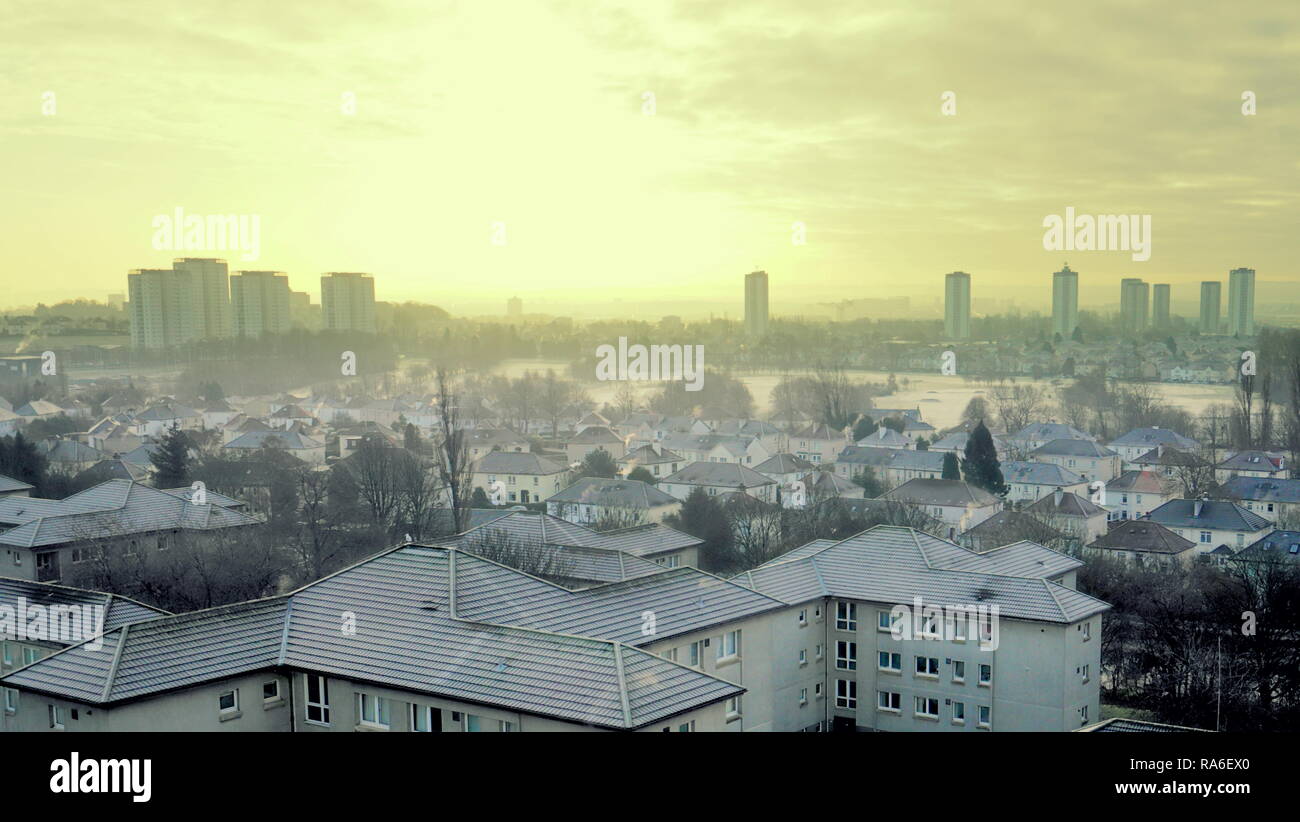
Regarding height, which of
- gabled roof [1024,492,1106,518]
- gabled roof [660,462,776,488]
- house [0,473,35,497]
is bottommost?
gabled roof [1024,492,1106,518]

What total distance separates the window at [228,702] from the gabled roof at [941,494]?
22.3 metres

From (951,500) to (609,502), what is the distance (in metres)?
9.27

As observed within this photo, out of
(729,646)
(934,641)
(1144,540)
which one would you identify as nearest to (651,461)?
(1144,540)

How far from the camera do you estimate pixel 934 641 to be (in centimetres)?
1166

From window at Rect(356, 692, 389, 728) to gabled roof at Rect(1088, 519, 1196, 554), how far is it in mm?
19429

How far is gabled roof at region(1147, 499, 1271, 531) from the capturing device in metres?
26.0

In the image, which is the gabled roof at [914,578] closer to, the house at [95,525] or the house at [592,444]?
the house at [95,525]

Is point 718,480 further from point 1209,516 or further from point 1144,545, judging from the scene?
point 1209,516

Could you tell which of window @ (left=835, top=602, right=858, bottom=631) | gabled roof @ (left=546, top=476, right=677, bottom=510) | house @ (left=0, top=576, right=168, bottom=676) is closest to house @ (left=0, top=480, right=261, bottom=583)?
house @ (left=0, top=576, right=168, bottom=676)

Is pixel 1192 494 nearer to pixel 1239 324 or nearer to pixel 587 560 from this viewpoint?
pixel 1239 324

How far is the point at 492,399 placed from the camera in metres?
48.2

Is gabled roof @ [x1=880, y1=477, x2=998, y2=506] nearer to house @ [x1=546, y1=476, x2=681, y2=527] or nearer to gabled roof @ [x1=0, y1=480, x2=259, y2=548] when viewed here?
house @ [x1=546, y1=476, x2=681, y2=527]

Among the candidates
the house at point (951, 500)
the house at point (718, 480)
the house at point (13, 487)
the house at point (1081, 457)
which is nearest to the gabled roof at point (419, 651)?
the house at point (13, 487)
